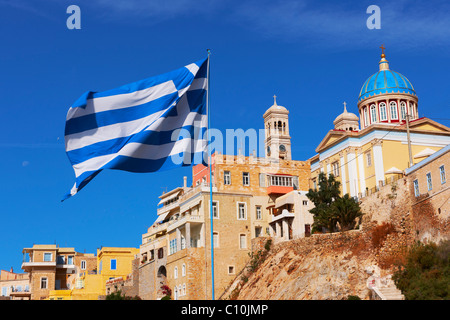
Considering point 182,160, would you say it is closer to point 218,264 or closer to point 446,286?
point 446,286

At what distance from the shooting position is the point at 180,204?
64938 mm

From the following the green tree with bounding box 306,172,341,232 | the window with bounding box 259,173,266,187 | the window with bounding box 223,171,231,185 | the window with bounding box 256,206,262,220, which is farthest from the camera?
the window with bounding box 259,173,266,187

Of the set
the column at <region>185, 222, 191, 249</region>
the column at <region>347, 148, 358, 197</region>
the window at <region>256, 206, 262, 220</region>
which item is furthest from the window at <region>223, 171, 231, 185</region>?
the column at <region>347, 148, 358, 197</region>

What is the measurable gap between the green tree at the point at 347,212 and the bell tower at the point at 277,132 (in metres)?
42.7

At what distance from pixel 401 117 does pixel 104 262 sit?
143 feet

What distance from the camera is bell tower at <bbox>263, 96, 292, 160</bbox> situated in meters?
90.8

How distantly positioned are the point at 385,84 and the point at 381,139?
276 inches

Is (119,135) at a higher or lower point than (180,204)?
lower

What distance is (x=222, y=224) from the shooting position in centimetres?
5866

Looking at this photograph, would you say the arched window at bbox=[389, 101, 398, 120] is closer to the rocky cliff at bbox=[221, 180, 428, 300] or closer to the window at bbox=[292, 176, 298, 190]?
the rocky cliff at bbox=[221, 180, 428, 300]

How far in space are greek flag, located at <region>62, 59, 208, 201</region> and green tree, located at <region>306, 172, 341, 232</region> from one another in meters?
29.0

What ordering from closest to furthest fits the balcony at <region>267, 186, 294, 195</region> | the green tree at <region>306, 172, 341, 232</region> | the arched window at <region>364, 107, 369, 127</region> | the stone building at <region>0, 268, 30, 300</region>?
the green tree at <region>306, 172, 341, 232</region>, the arched window at <region>364, 107, 369, 127</region>, the balcony at <region>267, 186, 294, 195</region>, the stone building at <region>0, 268, 30, 300</region>

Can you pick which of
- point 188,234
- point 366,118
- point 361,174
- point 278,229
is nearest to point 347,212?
point 361,174
